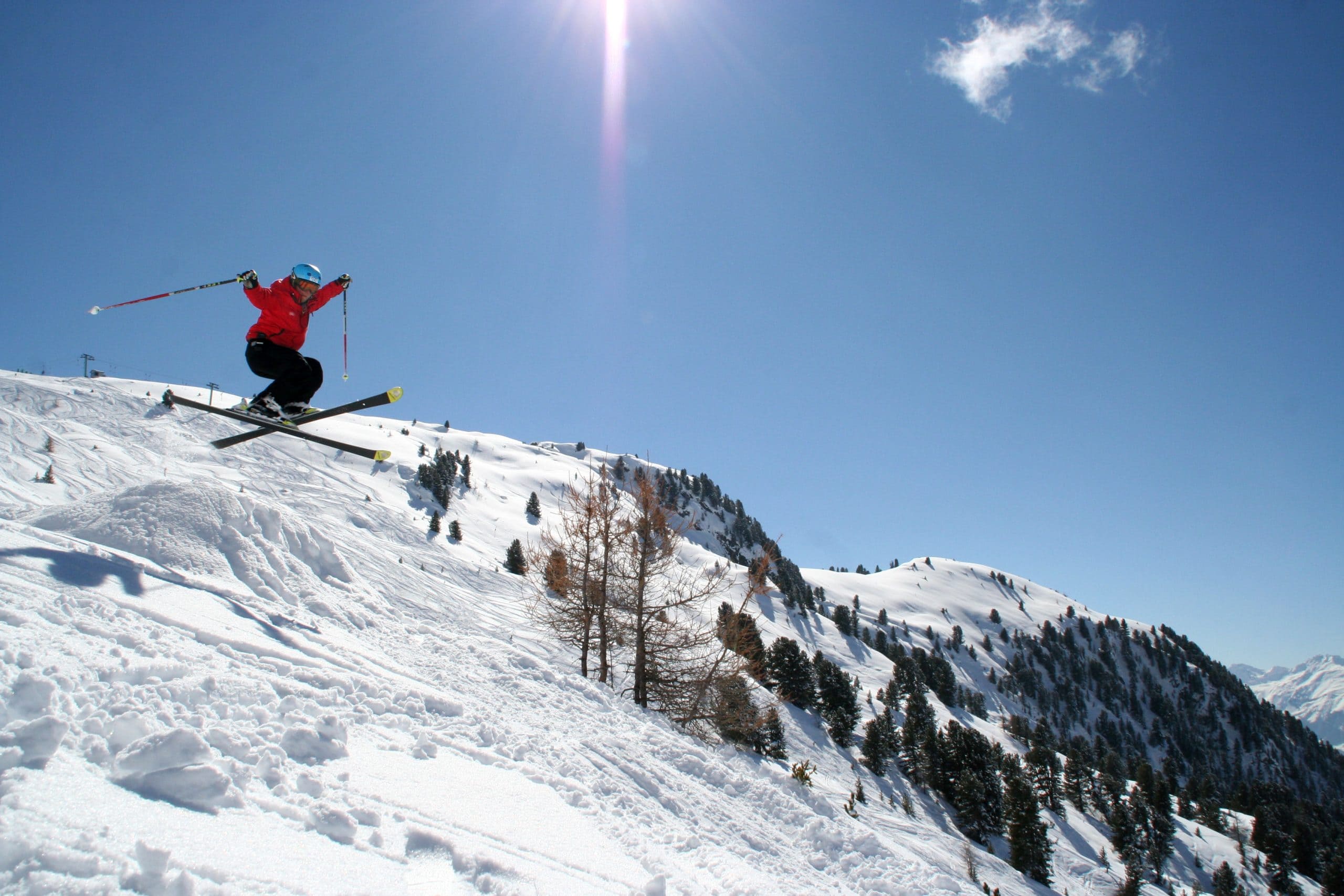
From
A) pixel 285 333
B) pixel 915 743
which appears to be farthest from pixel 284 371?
pixel 915 743

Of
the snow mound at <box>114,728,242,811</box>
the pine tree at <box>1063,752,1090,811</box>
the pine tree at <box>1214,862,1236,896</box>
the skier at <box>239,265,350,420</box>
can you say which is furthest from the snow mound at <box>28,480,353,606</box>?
the pine tree at <box>1063,752,1090,811</box>

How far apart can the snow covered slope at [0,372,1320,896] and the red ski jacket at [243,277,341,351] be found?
381 cm

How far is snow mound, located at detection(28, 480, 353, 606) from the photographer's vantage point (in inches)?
398

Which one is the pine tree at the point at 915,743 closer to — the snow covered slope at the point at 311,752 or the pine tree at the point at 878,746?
the pine tree at the point at 878,746

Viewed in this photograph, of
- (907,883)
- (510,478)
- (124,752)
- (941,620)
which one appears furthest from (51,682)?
(941,620)

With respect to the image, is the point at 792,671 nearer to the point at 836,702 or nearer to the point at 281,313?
the point at 836,702

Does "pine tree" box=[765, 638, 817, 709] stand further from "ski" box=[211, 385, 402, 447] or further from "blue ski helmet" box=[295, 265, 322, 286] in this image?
"blue ski helmet" box=[295, 265, 322, 286]

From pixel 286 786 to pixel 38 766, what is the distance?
1415mm

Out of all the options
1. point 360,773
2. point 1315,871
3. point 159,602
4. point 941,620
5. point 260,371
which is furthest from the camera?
point 941,620

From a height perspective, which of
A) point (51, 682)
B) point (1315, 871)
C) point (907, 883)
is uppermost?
point (51, 682)

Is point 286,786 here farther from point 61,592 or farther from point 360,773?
point 61,592

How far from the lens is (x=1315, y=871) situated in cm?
7981

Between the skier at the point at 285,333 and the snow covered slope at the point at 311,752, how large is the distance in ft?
10.5

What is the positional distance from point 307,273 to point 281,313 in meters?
0.72
